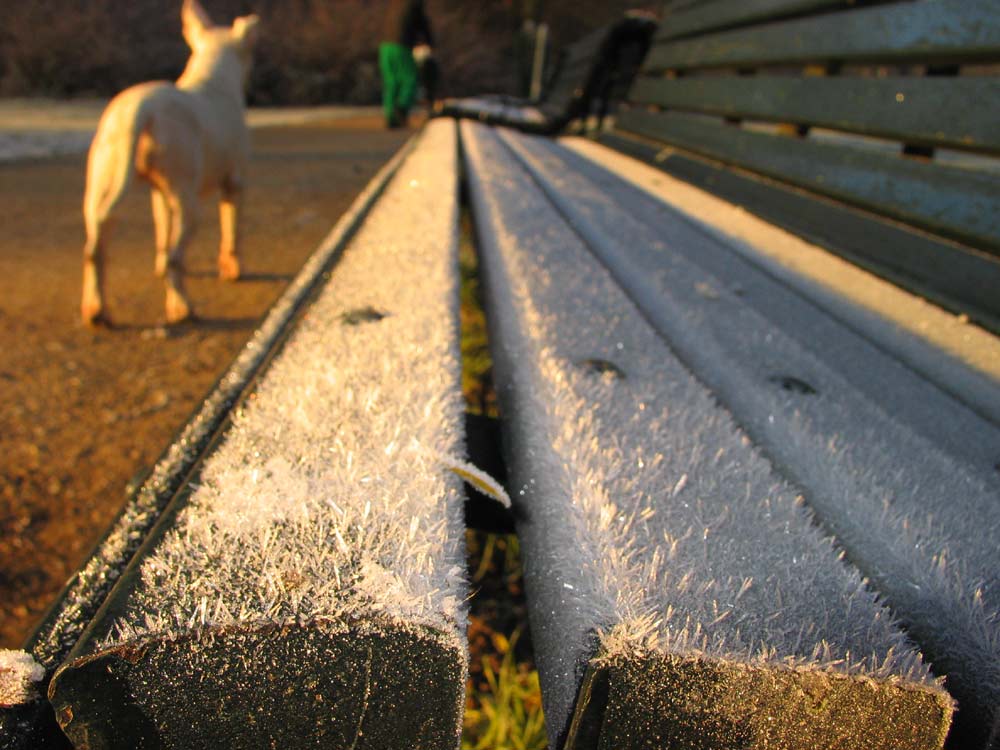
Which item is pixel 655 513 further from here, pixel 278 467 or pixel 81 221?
pixel 81 221

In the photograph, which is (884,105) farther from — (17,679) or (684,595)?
(17,679)

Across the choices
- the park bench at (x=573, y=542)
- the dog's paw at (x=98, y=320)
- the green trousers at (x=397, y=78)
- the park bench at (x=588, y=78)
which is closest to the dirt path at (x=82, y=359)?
the dog's paw at (x=98, y=320)

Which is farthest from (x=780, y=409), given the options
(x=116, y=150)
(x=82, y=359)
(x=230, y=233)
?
(x=230, y=233)

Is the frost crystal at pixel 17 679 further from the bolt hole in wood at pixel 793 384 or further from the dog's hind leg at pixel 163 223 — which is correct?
the dog's hind leg at pixel 163 223

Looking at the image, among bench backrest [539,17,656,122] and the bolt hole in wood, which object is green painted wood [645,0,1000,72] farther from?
bench backrest [539,17,656,122]

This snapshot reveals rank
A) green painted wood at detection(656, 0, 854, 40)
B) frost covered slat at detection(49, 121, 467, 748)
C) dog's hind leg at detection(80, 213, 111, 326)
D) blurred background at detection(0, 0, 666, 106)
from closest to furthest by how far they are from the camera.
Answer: frost covered slat at detection(49, 121, 467, 748), green painted wood at detection(656, 0, 854, 40), dog's hind leg at detection(80, 213, 111, 326), blurred background at detection(0, 0, 666, 106)

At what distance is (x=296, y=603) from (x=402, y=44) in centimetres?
909

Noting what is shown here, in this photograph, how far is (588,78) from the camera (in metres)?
4.53

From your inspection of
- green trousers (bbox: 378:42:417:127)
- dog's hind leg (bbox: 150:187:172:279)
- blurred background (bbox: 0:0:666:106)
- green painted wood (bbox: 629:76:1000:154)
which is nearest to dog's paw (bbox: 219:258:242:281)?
dog's hind leg (bbox: 150:187:172:279)

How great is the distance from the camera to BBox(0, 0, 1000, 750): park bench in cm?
39

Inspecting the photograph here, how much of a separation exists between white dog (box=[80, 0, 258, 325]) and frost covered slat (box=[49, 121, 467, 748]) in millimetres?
2015

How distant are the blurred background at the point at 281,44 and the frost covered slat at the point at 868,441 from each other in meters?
13.9

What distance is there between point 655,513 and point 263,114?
1217cm

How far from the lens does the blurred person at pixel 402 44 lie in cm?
829
